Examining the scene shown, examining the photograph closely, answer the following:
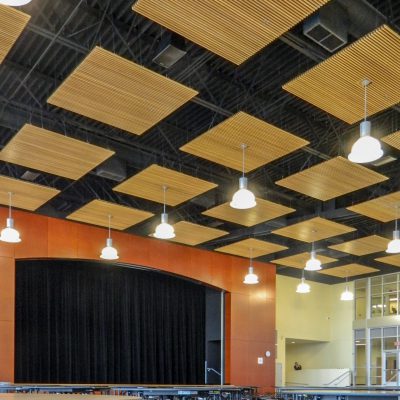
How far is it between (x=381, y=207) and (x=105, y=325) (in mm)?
8890

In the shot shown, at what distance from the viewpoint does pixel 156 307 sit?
1789 cm

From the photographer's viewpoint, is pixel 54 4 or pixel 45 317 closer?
pixel 54 4

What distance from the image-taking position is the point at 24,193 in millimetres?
11797

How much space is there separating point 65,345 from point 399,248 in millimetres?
9789

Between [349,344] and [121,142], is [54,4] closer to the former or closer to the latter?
[121,142]

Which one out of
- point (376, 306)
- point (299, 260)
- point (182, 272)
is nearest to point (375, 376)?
point (376, 306)

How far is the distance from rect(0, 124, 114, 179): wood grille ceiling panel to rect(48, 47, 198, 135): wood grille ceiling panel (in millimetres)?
1178

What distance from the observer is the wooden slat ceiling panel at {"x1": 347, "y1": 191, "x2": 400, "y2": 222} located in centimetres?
1157

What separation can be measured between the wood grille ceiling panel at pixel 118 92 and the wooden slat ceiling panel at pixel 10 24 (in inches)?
32.9

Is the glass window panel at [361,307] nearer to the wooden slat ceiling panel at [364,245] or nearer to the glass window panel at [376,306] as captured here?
the glass window panel at [376,306]

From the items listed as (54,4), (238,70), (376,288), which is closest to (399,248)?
(238,70)

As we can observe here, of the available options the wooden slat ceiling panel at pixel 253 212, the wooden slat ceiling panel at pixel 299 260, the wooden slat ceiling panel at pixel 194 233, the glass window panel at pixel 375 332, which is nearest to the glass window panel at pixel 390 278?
the glass window panel at pixel 375 332

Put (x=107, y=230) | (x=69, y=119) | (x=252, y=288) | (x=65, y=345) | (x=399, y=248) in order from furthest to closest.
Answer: (x=252, y=288) < (x=65, y=345) < (x=107, y=230) < (x=399, y=248) < (x=69, y=119)

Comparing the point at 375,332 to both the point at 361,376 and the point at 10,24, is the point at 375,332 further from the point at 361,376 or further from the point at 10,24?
the point at 10,24
